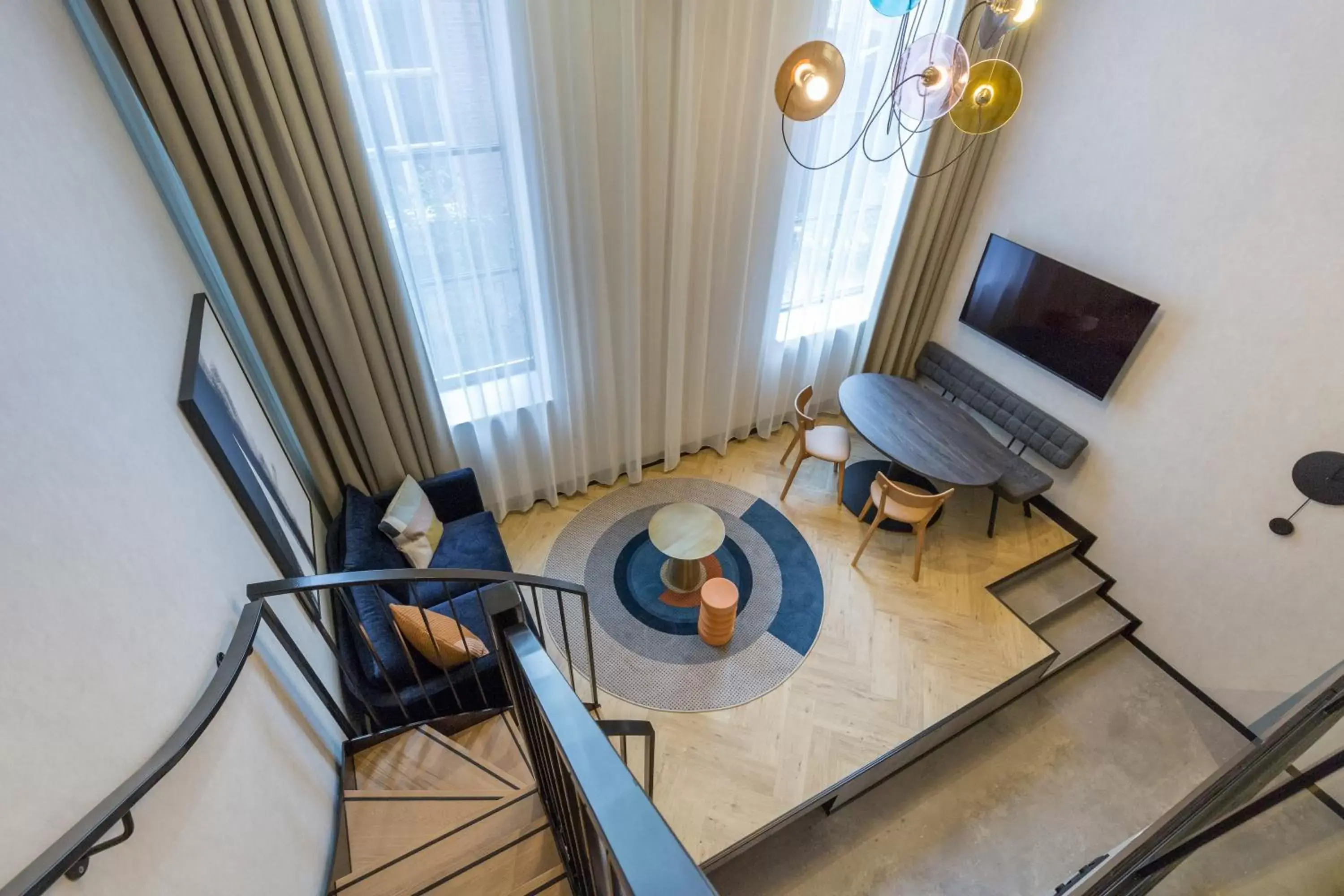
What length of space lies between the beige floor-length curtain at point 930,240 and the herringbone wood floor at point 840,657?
1.12m

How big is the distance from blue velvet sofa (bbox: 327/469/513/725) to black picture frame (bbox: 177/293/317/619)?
237 mm

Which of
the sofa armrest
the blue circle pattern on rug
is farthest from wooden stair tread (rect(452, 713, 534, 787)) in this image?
the sofa armrest

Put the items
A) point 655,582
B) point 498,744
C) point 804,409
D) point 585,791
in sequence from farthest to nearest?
point 804,409
point 655,582
point 498,744
point 585,791

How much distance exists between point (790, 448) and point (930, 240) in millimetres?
1704

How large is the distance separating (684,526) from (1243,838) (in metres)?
2.41

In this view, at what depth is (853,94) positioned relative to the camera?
329 centimetres

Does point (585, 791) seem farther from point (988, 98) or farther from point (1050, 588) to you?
point (1050, 588)

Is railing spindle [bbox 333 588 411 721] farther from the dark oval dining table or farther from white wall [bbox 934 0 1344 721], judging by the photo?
white wall [bbox 934 0 1344 721]

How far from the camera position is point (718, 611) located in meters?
3.09

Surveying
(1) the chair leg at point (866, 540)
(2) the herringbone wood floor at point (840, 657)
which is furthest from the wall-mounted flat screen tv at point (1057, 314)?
(1) the chair leg at point (866, 540)

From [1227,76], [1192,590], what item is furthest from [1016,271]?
[1192,590]

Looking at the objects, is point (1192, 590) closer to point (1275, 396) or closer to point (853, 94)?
point (1275, 396)

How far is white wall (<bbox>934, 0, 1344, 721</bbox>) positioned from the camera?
267cm

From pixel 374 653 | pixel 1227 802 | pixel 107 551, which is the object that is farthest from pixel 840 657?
pixel 107 551
